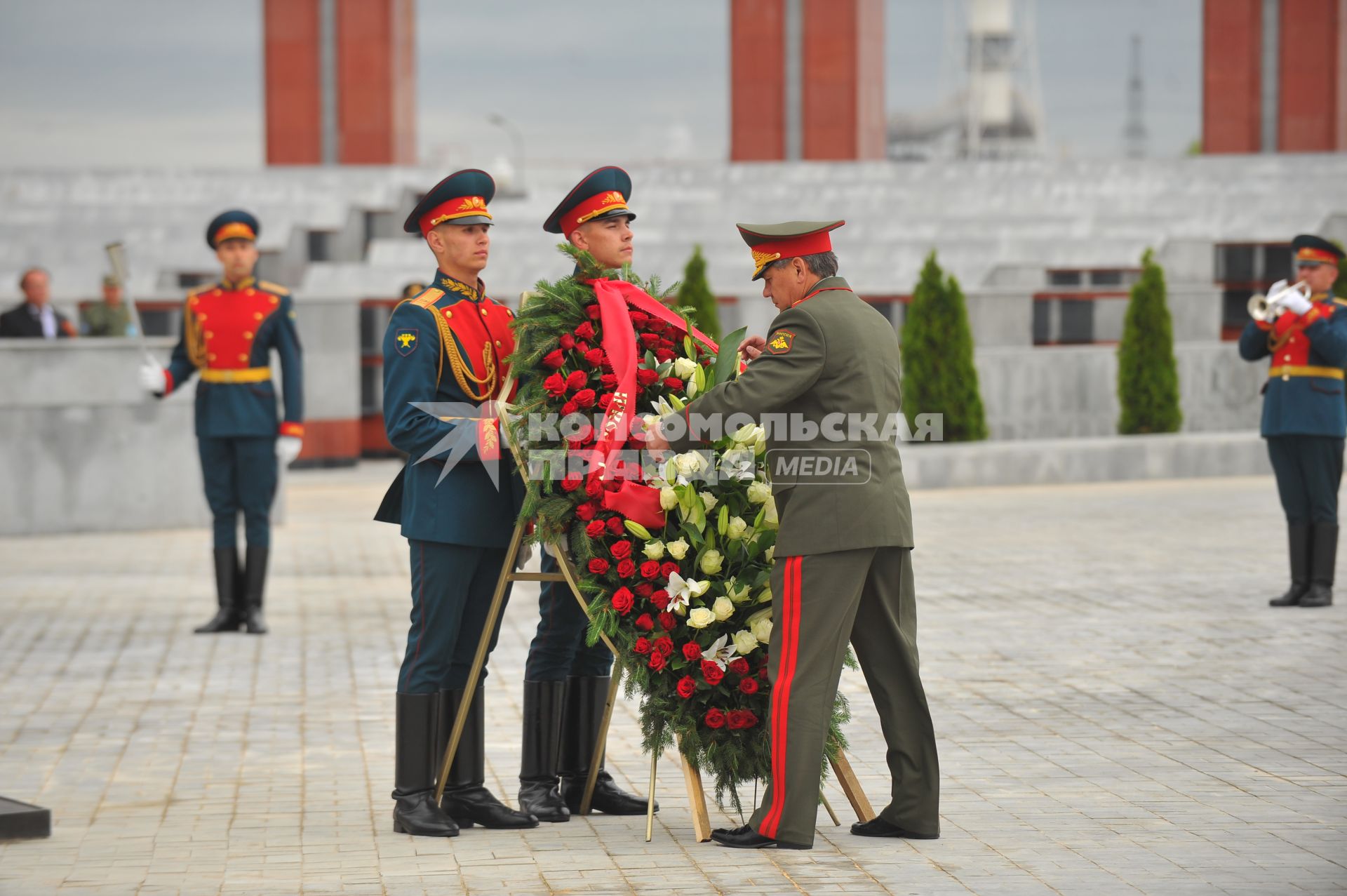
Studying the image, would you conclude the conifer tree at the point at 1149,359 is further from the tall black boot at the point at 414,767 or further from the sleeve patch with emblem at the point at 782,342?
the tall black boot at the point at 414,767

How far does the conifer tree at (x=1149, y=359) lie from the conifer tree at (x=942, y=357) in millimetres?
1810

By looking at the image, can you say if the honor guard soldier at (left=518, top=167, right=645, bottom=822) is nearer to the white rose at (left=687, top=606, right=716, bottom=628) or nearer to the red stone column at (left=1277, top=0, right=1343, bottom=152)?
the white rose at (left=687, top=606, right=716, bottom=628)

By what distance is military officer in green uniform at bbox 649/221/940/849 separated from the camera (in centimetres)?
522

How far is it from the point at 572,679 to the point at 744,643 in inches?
32.6

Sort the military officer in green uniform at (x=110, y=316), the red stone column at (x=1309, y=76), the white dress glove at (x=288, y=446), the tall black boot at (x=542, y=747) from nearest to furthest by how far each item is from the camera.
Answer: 1. the tall black boot at (x=542, y=747)
2. the white dress glove at (x=288, y=446)
3. the military officer in green uniform at (x=110, y=316)
4. the red stone column at (x=1309, y=76)

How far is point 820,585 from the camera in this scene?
523 centimetres

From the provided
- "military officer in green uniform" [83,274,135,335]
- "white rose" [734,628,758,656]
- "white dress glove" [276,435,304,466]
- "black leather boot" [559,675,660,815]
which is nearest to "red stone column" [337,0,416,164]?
"military officer in green uniform" [83,274,135,335]

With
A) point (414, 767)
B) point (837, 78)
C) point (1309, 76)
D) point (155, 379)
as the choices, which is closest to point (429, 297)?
point (414, 767)

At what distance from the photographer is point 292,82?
105 ft

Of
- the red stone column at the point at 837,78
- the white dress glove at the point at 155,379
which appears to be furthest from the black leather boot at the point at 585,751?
the red stone column at the point at 837,78

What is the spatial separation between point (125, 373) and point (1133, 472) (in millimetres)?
9855

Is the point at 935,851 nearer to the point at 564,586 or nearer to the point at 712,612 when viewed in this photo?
the point at 712,612

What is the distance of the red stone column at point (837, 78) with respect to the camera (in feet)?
103

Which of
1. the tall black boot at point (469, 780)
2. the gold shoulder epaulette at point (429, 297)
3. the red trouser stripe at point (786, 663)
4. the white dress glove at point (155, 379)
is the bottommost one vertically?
the tall black boot at point (469, 780)
